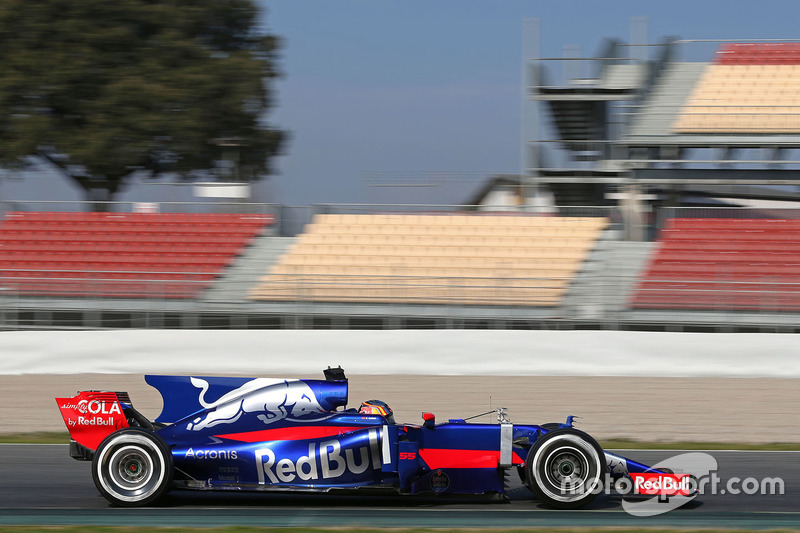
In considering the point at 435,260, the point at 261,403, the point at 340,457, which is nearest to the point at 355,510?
the point at 340,457

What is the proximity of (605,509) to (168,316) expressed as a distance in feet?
30.7

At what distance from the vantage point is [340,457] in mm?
6043

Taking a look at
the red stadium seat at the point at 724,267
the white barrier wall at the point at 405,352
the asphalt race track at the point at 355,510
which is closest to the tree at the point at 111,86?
the white barrier wall at the point at 405,352

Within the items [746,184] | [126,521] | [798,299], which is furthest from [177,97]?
[126,521]

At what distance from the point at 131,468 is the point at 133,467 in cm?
1

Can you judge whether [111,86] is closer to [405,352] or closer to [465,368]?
[405,352]

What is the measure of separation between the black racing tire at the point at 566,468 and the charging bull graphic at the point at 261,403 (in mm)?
1490

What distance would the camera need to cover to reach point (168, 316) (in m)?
14.2

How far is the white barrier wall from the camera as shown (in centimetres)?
1273

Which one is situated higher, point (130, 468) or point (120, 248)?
point (120, 248)

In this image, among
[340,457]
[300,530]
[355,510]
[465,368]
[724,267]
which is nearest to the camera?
[300,530]

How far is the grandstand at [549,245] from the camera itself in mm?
14102

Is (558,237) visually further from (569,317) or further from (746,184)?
(746,184)

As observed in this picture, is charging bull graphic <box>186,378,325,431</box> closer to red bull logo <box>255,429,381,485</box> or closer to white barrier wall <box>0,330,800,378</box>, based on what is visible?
red bull logo <box>255,429,381,485</box>
